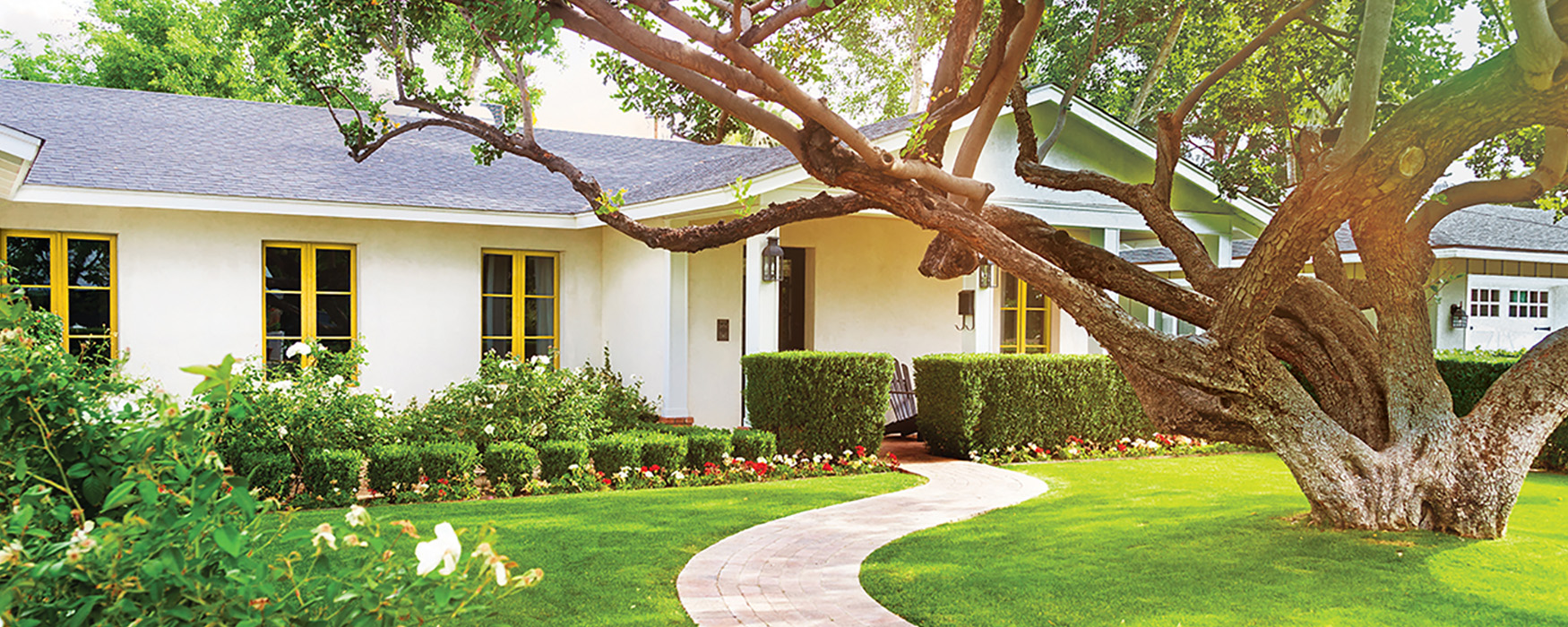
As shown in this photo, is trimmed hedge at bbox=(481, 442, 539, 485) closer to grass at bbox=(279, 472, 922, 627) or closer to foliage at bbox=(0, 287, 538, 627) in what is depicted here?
grass at bbox=(279, 472, 922, 627)

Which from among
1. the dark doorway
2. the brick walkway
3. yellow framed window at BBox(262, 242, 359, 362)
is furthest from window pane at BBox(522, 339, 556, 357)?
the brick walkway

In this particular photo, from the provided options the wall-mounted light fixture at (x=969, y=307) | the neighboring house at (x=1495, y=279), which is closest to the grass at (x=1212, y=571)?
the wall-mounted light fixture at (x=969, y=307)

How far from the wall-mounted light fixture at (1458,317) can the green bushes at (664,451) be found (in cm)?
1500

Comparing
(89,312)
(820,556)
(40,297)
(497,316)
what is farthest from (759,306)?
(40,297)

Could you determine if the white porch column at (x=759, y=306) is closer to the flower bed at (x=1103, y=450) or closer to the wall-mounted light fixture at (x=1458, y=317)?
the flower bed at (x=1103, y=450)

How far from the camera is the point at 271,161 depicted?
12.3m

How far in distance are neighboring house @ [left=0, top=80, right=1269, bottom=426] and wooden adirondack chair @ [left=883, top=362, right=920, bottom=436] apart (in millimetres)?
957

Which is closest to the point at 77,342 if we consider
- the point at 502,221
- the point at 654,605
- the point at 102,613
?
the point at 502,221

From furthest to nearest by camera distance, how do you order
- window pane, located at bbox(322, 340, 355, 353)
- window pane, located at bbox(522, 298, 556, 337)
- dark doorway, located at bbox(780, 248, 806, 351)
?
dark doorway, located at bbox(780, 248, 806, 351), window pane, located at bbox(522, 298, 556, 337), window pane, located at bbox(322, 340, 355, 353)

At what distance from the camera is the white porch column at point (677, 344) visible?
38.8ft

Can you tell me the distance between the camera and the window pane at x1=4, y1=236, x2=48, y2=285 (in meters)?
10.5

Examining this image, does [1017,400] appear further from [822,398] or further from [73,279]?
[73,279]

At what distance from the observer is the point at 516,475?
28.0 ft

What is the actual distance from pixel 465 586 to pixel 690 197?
354 inches
